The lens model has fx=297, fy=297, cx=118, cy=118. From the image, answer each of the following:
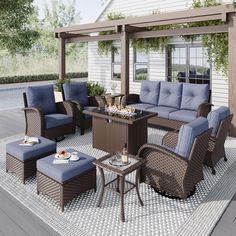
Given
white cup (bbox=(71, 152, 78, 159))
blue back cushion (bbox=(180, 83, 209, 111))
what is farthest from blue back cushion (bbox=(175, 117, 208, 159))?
blue back cushion (bbox=(180, 83, 209, 111))

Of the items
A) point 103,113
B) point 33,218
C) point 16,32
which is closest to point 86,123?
point 103,113

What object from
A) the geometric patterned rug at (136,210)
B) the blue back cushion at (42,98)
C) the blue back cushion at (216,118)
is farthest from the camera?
the blue back cushion at (42,98)

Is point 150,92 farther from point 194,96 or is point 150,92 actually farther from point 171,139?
point 171,139

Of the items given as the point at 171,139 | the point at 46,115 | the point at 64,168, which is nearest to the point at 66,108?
the point at 46,115

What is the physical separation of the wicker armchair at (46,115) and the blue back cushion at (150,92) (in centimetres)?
232

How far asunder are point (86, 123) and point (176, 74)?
14.9ft

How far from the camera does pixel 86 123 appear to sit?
7.67m

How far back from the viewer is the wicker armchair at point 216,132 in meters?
4.84

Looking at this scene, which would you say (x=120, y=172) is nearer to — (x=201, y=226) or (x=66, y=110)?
(x=201, y=226)

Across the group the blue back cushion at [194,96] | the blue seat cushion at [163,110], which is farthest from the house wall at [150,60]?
the blue seat cushion at [163,110]

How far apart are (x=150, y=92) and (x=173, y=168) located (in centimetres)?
465

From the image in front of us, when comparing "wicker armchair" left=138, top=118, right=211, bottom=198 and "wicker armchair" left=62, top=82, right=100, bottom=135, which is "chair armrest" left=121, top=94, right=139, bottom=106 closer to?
"wicker armchair" left=62, top=82, right=100, bottom=135

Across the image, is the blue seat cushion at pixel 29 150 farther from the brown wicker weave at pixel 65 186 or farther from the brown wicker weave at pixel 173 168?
the brown wicker weave at pixel 173 168

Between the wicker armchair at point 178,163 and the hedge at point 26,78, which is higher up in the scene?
the hedge at point 26,78
